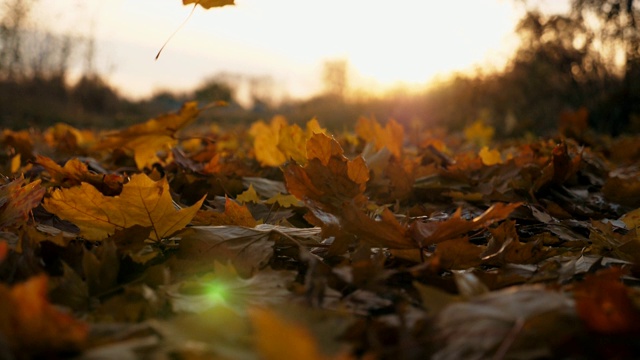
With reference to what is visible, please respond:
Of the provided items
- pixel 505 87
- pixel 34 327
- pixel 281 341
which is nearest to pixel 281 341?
pixel 281 341

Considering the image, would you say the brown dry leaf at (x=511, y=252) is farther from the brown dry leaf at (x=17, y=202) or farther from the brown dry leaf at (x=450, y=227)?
the brown dry leaf at (x=17, y=202)

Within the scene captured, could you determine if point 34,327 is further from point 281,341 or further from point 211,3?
point 211,3

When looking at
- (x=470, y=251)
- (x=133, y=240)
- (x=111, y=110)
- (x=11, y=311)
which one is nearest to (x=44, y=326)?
(x=11, y=311)

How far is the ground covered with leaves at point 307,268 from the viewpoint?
0.55 m

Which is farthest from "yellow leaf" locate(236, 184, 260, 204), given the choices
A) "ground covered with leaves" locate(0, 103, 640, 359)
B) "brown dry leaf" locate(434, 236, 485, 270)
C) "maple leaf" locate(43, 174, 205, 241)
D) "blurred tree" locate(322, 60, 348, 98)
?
"blurred tree" locate(322, 60, 348, 98)

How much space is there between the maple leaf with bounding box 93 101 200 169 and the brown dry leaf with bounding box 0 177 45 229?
0.15 m

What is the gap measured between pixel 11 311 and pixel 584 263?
2.68ft

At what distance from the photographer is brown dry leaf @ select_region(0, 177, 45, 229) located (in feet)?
2.97

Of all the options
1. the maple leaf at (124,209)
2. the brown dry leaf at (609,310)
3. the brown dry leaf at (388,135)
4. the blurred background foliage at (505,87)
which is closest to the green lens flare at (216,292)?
the maple leaf at (124,209)

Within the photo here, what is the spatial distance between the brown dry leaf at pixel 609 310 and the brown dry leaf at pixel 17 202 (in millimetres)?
807

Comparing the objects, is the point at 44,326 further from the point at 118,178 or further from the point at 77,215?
the point at 118,178

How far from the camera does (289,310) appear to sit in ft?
1.93

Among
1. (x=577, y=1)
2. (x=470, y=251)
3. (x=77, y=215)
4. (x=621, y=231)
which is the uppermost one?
(x=577, y=1)

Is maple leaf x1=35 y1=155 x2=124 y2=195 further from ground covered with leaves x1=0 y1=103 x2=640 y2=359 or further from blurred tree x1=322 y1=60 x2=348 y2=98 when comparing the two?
blurred tree x1=322 y1=60 x2=348 y2=98
